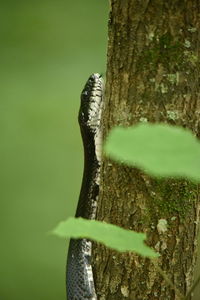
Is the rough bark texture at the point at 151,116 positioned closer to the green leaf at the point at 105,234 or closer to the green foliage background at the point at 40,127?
the green leaf at the point at 105,234

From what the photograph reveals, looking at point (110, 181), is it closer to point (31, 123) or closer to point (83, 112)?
point (83, 112)

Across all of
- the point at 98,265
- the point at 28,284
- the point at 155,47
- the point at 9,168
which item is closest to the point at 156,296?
the point at 98,265

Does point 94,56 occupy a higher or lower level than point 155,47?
higher

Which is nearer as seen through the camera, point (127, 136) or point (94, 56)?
point (127, 136)

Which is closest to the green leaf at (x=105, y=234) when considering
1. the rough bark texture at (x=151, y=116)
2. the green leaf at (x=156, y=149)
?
the green leaf at (x=156, y=149)

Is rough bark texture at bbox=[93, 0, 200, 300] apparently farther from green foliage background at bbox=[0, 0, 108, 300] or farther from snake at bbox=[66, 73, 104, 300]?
green foliage background at bbox=[0, 0, 108, 300]

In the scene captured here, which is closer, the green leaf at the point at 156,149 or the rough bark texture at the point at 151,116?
the green leaf at the point at 156,149

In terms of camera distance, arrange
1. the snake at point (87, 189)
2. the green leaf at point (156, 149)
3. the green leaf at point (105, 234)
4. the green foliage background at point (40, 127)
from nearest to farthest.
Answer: the green leaf at point (156, 149) < the green leaf at point (105, 234) < the snake at point (87, 189) < the green foliage background at point (40, 127)
